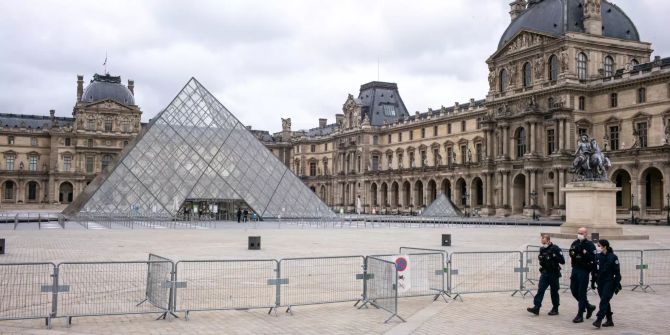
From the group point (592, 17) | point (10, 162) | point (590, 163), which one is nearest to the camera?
point (590, 163)

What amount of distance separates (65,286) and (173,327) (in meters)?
1.68

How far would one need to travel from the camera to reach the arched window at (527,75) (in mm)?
60812

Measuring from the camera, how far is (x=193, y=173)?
1816 inches

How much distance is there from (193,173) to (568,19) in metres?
34.2

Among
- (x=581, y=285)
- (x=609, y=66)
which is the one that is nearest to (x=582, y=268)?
(x=581, y=285)

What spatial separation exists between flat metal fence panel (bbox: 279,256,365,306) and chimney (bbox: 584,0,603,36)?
2028 inches

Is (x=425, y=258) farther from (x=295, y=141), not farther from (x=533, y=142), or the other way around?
(x=295, y=141)

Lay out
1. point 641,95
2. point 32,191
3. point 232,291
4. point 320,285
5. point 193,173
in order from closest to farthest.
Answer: point 232,291
point 320,285
point 193,173
point 641,95
point 32,191

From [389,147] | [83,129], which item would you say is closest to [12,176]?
[83,129]

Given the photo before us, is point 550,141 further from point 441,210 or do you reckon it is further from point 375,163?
point 375,163

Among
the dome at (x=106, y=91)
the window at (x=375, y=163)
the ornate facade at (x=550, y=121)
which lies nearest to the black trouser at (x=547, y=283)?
the ornate facade at (x=550, y=121)

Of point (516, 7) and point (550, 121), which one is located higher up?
point (516, 7)

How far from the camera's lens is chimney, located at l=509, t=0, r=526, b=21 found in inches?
2751

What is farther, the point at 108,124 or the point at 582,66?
the point at 108,124
